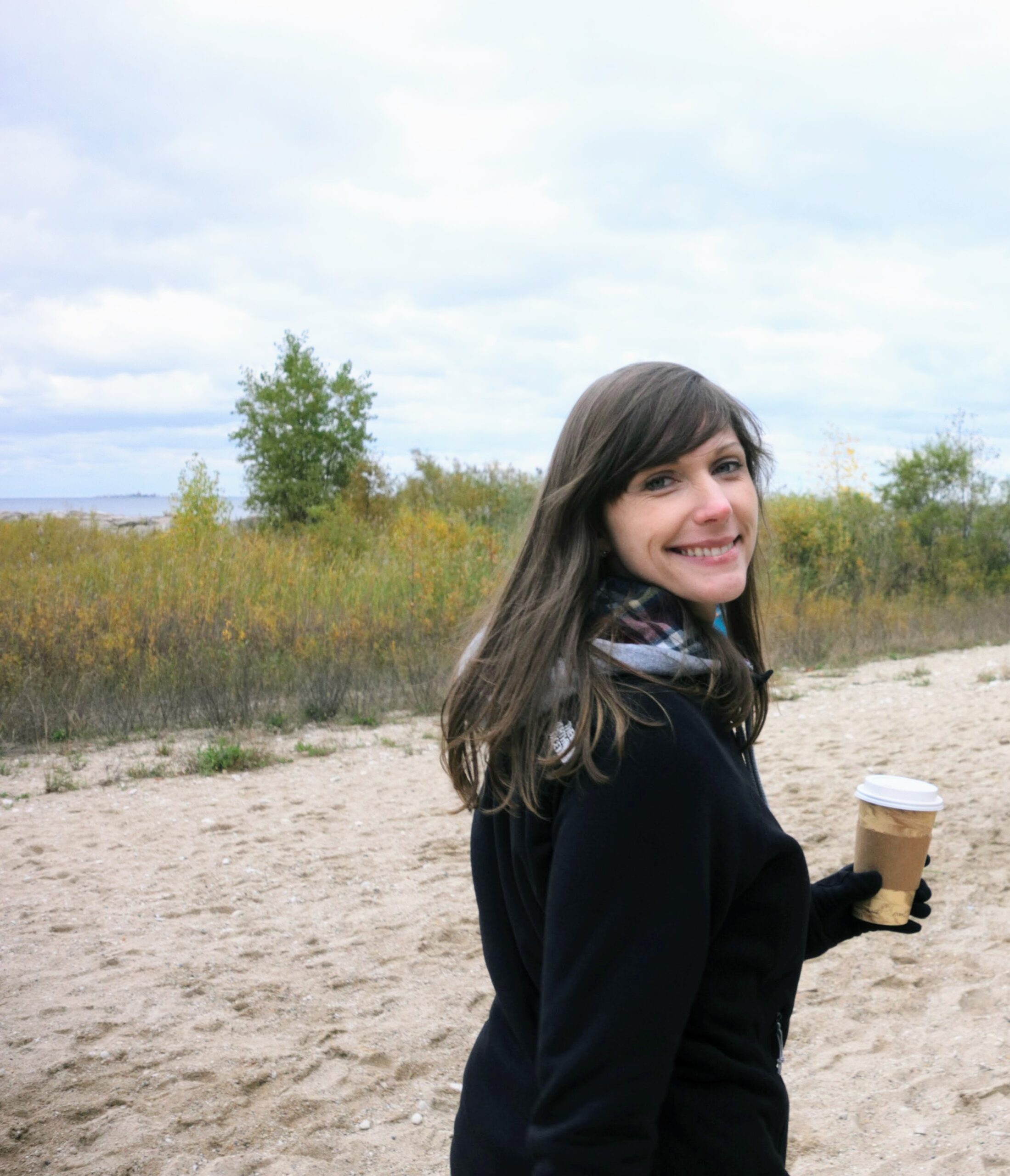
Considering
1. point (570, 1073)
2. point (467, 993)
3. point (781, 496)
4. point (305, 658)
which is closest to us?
point (570, 1073)

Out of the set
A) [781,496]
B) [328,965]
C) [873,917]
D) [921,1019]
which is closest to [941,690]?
[921,1019]

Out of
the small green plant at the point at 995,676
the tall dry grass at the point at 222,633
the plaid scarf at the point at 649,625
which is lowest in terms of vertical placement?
the small green plant at the point at 995,676

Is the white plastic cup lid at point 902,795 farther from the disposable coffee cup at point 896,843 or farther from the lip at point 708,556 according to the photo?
Result: the lip at point 708,556

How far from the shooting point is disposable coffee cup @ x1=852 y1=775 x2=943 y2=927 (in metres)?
1.83

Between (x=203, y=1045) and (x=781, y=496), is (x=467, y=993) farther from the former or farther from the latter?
(x=781, y=496)

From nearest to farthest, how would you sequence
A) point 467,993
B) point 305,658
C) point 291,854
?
point 467,993, point 291,854, point 305,658

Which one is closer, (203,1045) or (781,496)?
(203,1045)

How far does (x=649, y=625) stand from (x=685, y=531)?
0.16 meters

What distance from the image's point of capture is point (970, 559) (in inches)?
850

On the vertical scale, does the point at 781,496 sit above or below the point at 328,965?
above

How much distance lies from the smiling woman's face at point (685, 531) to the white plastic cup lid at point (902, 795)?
0.56 metres

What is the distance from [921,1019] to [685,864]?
3.66 meters

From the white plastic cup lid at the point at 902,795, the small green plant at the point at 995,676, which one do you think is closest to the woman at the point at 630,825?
the white plastic cup lid at the point at 902,795

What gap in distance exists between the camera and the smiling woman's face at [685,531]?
149 centimetres
